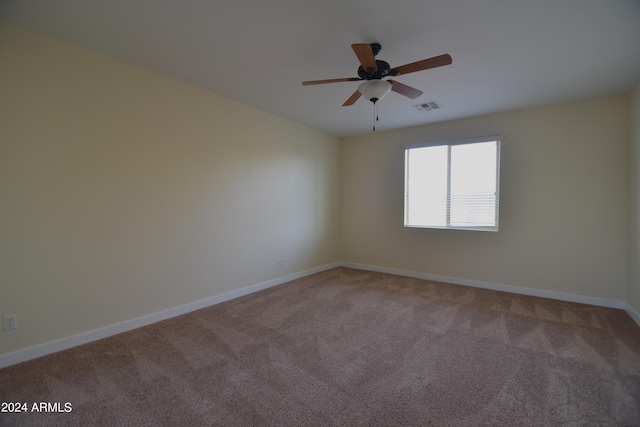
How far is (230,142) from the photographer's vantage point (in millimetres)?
3670

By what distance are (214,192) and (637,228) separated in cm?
497

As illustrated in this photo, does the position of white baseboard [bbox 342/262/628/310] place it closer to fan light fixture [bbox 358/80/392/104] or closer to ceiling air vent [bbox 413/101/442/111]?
ceiling air vent [bbox 413/101/442/111]

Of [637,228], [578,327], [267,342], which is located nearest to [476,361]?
[578,327]

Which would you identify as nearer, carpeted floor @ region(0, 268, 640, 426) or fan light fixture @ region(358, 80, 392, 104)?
carpeted floor @ region(0, 268, 640, 426)

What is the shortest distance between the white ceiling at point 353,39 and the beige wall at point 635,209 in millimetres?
326

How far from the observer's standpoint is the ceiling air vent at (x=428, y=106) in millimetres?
3674

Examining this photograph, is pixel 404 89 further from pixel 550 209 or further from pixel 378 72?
pixel 550 209

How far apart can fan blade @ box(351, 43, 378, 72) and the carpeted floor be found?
2.37 meters

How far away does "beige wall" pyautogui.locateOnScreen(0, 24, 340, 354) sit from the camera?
218 centimetres

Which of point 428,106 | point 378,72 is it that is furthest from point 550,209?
point 378,72

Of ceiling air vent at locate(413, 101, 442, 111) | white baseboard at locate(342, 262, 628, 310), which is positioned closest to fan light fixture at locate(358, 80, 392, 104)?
ceiling air vent at locate(413, 101, 442, 111)

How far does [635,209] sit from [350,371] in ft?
12.4

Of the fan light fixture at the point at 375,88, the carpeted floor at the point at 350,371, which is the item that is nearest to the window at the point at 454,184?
the carpeted floor at the point at 350,371

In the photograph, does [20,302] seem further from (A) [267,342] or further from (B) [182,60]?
(B) [182,60]
